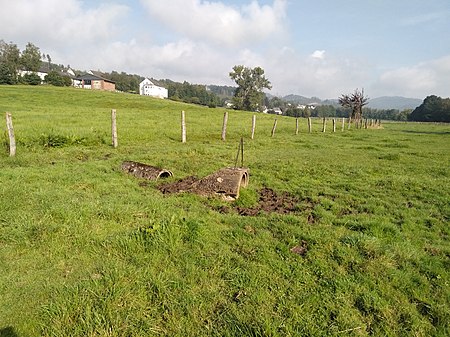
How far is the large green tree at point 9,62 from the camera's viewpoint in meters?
73.5

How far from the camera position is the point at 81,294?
382 centimetres

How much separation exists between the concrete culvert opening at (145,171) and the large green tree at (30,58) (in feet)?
334

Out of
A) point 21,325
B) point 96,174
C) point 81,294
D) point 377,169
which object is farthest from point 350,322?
point 377,169

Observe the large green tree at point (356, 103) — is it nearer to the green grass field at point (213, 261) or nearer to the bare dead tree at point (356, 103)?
the bare dead tree at point (356, 103)

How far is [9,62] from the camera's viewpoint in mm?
83062

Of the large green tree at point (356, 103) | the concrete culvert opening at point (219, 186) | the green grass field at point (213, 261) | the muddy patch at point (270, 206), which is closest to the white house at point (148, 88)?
the large green tree at point (356, 103)

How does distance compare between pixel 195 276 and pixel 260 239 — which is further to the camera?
pixel 260 239

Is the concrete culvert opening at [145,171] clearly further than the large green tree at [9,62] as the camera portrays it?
No

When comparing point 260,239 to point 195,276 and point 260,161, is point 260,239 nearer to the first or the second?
point 195,276

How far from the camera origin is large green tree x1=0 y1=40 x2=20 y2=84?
73.5 meters

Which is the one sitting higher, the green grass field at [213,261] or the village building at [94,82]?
the village building at [94,82]

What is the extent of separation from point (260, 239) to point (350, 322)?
2115 mm

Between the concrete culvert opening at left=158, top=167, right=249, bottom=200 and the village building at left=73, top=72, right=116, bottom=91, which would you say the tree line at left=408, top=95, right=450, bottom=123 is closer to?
the concrete culvert opening at left=158, top=167, right=249, bottom=200

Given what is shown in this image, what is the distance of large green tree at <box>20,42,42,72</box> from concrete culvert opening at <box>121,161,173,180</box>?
4013 inches
